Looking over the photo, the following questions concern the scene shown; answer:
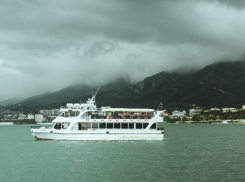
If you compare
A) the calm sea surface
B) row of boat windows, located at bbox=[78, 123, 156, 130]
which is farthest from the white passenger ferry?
the calm sea surface

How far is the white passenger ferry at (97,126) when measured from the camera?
53.0 metres

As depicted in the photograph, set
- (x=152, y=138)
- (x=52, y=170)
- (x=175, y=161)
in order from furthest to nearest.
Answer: (x=152, y=138) → (x=175, y=161) → (x=52, y=170)

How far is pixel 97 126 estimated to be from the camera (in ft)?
177

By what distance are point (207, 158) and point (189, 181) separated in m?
12.2

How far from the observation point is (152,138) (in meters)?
54.4

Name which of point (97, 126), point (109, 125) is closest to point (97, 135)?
point (97, 126)

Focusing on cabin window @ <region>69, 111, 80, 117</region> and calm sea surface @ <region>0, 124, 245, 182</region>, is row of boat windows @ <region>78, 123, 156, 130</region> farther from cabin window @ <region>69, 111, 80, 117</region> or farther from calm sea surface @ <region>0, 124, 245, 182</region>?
calm sea surface @ <region>0, 124, 245, 182</region>

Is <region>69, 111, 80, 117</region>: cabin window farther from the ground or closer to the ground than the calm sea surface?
farther from the ground

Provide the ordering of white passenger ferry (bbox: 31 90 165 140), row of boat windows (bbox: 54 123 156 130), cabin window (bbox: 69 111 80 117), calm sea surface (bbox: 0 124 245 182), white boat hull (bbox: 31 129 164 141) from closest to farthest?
calm sea surface (bbox: 0 124 245 182)
white boat hull (bbox: 31 129 164 141)
white passenger ferry (bbox: 31 90 165 140)
row of boat windows (bbox: 54 123 156 130)
cabin window (bbox: 69 111 80 117)

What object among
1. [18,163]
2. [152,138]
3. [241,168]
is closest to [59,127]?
[152,138]

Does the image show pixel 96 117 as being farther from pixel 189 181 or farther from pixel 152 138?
pixel 189 181

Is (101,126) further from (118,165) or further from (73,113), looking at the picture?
(118,165)

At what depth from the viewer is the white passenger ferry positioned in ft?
174

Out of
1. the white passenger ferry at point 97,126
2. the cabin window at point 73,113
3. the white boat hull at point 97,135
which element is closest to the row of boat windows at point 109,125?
the white passenger ferry at point 97,126
